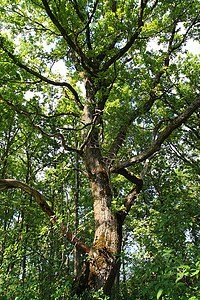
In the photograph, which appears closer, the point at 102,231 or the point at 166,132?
the point at 102,231

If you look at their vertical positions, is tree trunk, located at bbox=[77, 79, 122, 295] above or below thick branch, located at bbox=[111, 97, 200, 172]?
below

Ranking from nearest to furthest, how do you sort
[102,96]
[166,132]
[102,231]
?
1. [102,231]
2. [166,132]
3. [102,96]

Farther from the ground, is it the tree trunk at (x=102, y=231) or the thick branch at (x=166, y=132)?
the thick branch at (x=166, y=132)

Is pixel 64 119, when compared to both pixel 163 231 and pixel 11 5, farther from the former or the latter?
pixel 163 231

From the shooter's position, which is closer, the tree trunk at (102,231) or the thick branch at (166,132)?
the tree trunk at (102,231)

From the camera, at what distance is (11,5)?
7.05 m

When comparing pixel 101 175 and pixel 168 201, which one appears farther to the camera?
pixel 101 175

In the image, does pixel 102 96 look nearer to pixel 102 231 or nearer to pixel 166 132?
pixel 166 132

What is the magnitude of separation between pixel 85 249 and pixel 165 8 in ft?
25.9

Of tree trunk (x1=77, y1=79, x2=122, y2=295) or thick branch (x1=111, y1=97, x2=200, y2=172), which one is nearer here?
tree trunk (x1=77, y1=79, x2=122, y2=295)

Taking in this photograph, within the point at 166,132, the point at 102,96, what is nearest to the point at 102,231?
the point at 166,132

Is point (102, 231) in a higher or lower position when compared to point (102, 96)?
lower

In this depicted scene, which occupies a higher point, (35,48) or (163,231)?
(35,48)

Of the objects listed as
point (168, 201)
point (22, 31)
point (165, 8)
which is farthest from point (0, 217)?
point (165, 8)
